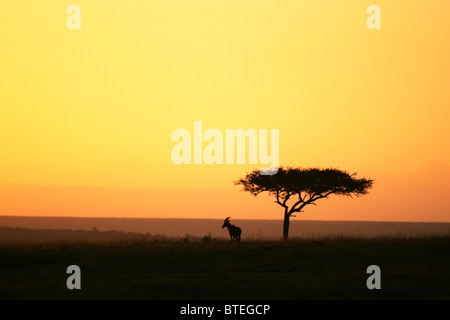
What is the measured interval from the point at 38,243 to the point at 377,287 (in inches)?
881

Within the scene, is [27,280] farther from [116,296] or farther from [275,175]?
[275,175]

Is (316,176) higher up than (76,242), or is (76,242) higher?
(316,176)

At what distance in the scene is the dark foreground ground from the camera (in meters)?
25.3

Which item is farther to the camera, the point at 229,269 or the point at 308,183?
the point at 308,183

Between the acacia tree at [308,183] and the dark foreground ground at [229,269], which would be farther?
the acacia tree at [308,183]

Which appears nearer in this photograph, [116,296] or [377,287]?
[116,296]

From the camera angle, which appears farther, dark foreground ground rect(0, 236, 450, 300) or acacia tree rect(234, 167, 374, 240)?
acacia tree rect(234, 167, 374, 240)

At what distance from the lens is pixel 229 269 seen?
31.9 metres

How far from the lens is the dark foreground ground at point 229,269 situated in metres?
25.3

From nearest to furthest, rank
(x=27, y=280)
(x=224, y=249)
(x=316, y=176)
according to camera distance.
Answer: (x=27, y=280) < (x=224, y=249) < (x=316, y=176)

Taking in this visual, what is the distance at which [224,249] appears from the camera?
39.4 m
